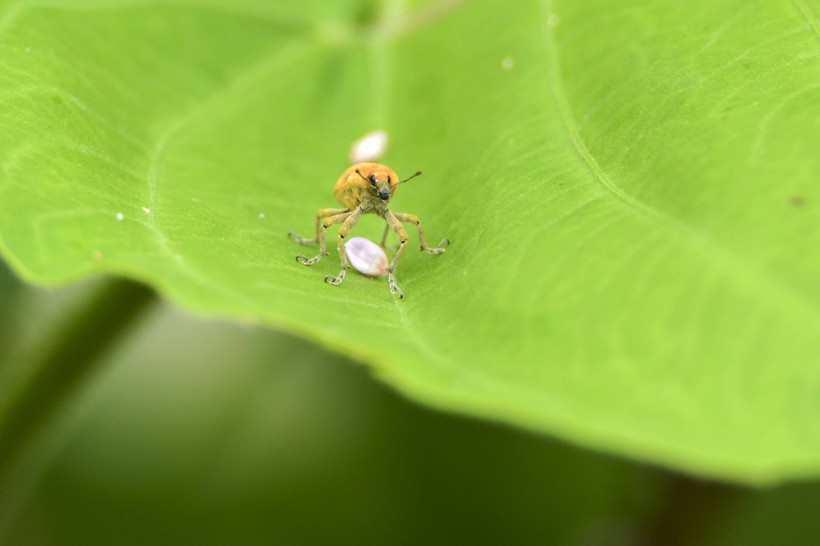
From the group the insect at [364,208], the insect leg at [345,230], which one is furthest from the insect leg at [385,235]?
the insect leg at [345,230]

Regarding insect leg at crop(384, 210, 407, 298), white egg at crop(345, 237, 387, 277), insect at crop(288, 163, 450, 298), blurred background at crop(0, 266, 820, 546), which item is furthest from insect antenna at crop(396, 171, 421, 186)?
blurred background at crop(0, 266, 820, 546)

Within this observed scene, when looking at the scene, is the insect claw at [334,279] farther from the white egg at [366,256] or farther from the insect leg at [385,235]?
the insect leg at [385,235]

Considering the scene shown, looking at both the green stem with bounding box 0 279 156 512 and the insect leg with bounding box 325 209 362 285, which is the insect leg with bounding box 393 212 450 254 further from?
the green stem with bounding box 0 279 156 512

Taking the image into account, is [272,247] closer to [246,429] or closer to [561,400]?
[561,400]

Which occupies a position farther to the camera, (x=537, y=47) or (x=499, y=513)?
(x=499, y=513)

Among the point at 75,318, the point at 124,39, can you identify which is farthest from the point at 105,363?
the point at 124,39
